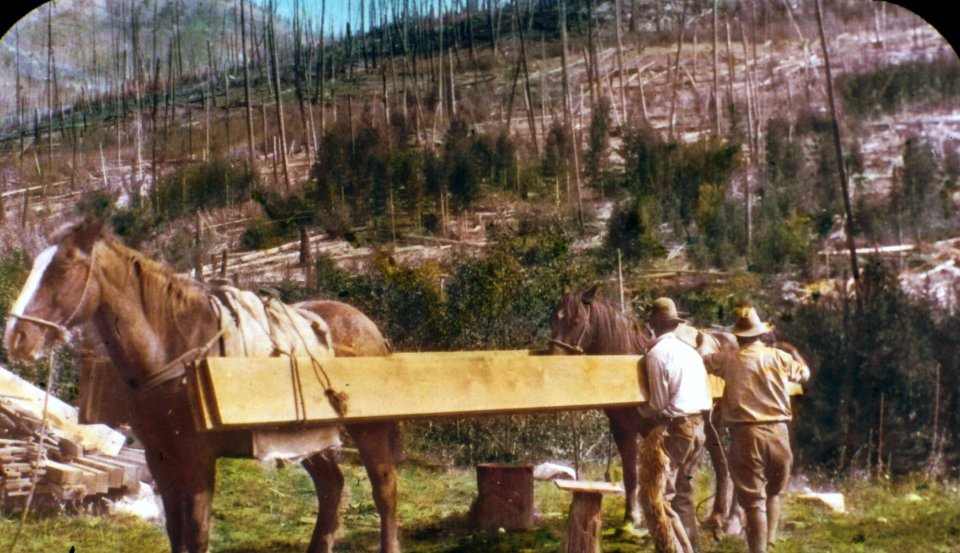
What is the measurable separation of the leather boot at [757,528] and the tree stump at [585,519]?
0.94 metres

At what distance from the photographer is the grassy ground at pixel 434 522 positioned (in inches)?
242

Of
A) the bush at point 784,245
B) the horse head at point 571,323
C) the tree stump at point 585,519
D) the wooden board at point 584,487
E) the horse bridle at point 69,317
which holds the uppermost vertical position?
the horse bridle at point 69,317

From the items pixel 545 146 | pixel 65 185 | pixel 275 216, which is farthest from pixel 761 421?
pixel 65 185

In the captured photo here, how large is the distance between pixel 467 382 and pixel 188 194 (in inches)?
86.0

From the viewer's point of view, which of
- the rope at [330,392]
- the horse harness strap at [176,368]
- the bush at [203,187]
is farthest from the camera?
the bush at [203,187]

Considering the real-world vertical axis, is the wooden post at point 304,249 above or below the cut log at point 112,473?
above

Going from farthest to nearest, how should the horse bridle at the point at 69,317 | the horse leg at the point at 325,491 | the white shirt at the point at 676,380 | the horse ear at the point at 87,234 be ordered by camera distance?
1. the white shirt at the point at 676,380
2. the horse leg at the point at 325,491
3. the horse ear at the point at 87,234
4. the horse bridle at the point at 69,317

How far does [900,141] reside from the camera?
25.6 ft

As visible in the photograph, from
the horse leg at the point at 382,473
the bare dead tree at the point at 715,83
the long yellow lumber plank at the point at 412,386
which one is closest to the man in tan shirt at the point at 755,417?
the long yellow lumber plank at the point at 412,386

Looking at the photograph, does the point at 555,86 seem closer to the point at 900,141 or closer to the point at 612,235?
the point at 612,235

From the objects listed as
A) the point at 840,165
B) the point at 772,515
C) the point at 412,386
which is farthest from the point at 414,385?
the point at 840,165

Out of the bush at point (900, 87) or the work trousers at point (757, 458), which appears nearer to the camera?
the work trousers at point (757, 458)

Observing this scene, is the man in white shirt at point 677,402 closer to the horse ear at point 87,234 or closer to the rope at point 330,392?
the rope at point 330,392

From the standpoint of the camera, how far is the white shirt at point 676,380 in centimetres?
651
